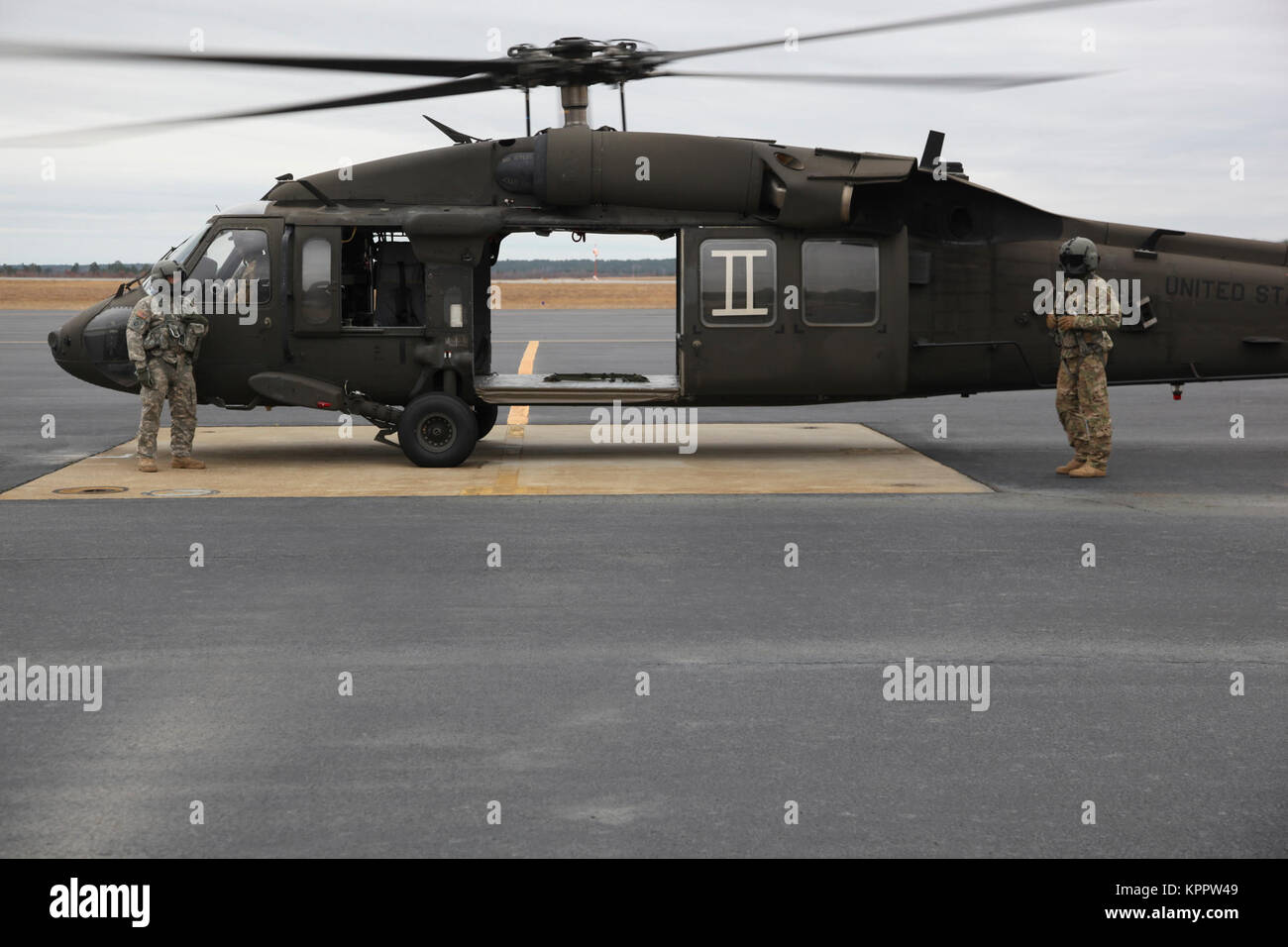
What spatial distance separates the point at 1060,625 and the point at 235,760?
4.43m

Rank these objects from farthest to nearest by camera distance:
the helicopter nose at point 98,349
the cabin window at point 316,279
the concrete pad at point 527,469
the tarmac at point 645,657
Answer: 1. the helicopter nose at point 98,349
2. the cabin window at point 316,279
3. the concrete pad at point 527,469
4. the tarmac at point 645,657

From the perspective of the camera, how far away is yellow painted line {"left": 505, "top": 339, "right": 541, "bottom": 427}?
19297mm

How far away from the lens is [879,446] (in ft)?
53.9

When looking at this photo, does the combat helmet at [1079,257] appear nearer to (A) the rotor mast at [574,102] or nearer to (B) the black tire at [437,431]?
(A) the rotor mast at [574,102]

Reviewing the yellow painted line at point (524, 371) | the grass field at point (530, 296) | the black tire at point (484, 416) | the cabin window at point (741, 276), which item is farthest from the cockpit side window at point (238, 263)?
the grass field at point (530, 296)

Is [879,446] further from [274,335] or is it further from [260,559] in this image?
[260,559]

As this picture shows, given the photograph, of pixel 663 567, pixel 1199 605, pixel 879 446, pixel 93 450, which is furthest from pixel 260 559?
pixel 879 446

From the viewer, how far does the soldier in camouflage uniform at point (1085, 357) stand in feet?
45.3

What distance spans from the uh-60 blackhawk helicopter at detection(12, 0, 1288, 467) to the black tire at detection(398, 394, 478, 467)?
0.06 feet

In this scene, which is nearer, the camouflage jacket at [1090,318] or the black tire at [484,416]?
the camouflage jacket at [1090,318]

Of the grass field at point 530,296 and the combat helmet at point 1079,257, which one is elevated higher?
the grass field at point 530,296

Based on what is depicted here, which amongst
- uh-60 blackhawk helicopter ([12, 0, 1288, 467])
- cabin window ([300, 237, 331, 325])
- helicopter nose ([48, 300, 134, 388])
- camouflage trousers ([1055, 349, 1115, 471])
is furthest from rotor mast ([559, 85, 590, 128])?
camouflage trousers ([1055, 349, 1115, 471])

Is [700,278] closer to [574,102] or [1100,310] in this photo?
[574,102]

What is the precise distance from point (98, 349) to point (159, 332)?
1.12 m
